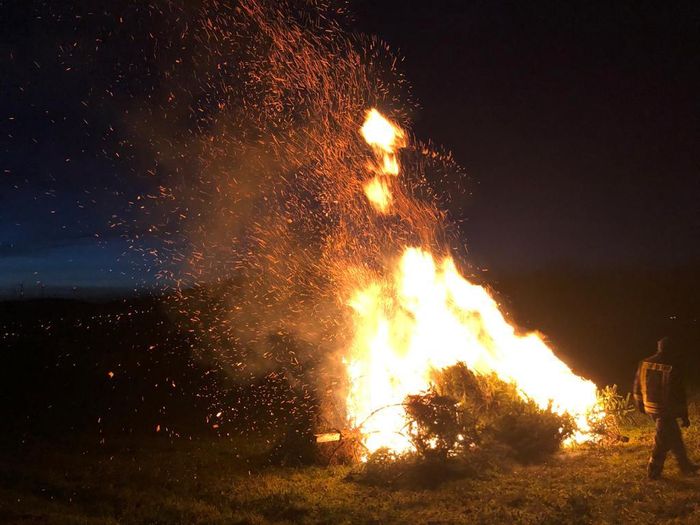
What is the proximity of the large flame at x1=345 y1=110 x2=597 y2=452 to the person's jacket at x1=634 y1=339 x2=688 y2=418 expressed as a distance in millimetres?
1895

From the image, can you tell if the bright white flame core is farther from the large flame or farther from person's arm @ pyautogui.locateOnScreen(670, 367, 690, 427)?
person's arm @ pyautogui.locateOnScreen(670, 367, 690, 427)

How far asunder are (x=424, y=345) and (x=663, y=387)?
3941mm

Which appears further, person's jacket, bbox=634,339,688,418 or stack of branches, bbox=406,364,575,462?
stack of branches, bbox=406,364,575,462

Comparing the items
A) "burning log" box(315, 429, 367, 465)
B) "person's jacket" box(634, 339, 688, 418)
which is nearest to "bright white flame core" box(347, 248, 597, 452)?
"burning log" box(315, 429, 367, 465)

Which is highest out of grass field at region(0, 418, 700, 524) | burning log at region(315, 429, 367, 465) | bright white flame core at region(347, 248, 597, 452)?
bright white flame core at region(347, 248, 597, 452)

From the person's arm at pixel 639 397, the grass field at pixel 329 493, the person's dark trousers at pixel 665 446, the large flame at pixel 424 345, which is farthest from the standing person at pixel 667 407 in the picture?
the large flame at pixel 424 345

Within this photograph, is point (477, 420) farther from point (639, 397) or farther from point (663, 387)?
point (663, 387)

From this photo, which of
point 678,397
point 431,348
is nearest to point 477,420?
point 431,348

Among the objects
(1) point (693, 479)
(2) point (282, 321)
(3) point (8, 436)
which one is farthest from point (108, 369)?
(1) point (693, 479)

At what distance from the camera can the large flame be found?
9828mm

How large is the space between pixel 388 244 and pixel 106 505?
21.4 ft

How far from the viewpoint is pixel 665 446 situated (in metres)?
7.29

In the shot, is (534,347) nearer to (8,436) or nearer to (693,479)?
(693,479)

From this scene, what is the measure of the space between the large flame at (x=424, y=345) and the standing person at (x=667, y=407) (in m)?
1.99
